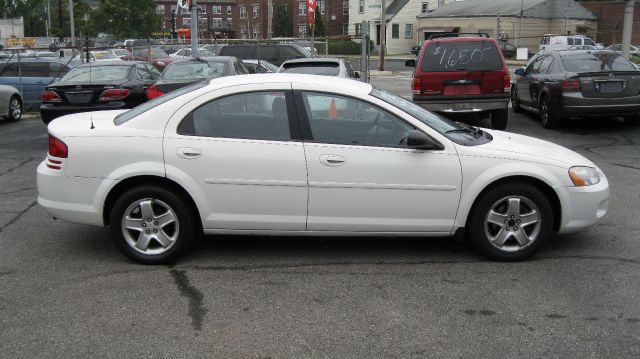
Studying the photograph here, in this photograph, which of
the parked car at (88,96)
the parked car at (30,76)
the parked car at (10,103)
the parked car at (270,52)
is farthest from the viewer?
the parked car at (270,52)

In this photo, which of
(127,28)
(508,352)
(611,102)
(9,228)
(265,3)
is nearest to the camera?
(508,352)

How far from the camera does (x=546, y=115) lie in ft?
41.1

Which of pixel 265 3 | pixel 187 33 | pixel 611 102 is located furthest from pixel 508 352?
pixel 265 3

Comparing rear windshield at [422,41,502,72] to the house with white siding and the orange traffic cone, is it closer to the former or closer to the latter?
the orange traffic cone

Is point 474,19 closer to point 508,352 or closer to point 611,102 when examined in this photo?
point 611,102

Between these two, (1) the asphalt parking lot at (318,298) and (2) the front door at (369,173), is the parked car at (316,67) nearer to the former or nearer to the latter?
(1) the asphalt parking lot at (318,298)

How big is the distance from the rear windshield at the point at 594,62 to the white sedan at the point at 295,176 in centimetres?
752

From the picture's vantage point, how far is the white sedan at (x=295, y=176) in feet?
16.5

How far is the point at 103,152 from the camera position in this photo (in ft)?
16.7

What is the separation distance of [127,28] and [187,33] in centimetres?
1489

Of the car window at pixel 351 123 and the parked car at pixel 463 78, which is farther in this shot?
the parked car at pixel 463 78

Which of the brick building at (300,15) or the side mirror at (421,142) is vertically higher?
the brick building at (300,15)

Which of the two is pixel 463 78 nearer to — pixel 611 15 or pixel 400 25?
pixel 611 15

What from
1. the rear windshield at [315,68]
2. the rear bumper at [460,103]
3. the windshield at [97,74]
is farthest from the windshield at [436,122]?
the windshield at [97,74]
